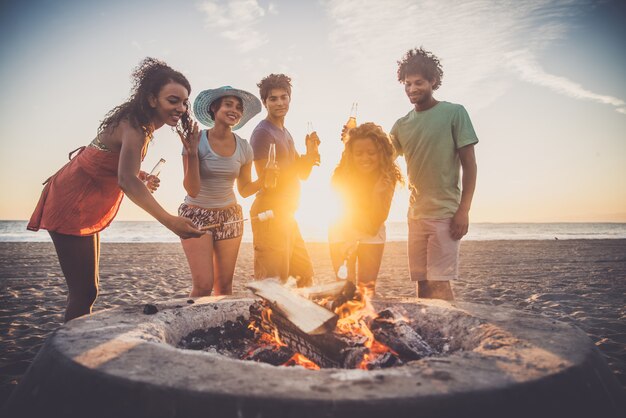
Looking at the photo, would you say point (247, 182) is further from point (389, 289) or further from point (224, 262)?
point (389, 289)

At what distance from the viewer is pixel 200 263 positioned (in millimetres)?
3367

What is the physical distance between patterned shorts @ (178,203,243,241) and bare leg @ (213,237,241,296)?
0.21 feet

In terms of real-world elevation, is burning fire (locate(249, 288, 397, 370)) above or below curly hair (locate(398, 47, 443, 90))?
below

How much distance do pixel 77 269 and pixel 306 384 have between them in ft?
7.43

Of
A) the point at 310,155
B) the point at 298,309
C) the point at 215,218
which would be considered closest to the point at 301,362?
the point at 298,309

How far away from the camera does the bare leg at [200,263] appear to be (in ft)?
11.0

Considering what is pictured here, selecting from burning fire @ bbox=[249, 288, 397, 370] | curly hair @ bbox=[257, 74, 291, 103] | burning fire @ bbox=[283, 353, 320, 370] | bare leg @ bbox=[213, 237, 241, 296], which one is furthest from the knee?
curly hair @ bbox=[257, 74, 291, 103]

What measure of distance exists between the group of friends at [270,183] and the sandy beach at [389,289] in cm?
153

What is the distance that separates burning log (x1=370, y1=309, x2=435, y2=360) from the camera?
7.32 feet

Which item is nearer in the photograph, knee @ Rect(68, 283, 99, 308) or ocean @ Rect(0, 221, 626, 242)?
knee @ Rect(68, 283, 99, 308)

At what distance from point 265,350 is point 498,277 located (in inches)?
326

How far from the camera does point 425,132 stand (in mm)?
3561

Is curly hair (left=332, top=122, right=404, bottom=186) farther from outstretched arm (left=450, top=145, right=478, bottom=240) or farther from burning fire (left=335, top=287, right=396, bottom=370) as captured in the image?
burning fire (left=335, top=287, right=396, bottom=370)

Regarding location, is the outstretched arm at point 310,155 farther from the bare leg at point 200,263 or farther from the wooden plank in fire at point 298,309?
the wooden plank in fire at point 298,309
